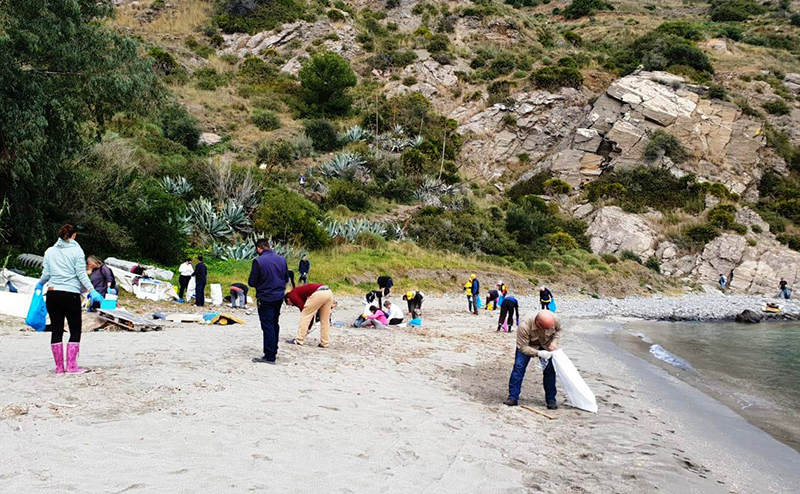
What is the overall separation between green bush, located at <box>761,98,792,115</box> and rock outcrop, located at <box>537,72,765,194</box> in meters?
5.50

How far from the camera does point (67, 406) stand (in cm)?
450

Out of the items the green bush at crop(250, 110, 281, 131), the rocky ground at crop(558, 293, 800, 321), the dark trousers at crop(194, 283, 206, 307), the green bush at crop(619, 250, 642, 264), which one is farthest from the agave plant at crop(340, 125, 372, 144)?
the dark trousers at crop(194, 283, 206, 307)

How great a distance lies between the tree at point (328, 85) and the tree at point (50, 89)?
30.3 metres

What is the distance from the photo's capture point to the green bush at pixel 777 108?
47562 mm

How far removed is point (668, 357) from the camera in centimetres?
1224

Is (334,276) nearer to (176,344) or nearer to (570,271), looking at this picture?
(176,344)

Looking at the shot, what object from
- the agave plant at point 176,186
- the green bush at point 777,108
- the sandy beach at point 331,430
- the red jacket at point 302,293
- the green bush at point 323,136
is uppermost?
the green bush at point 777,108

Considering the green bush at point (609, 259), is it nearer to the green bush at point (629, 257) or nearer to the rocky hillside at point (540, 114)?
the rocky hillside at point (540, 114)

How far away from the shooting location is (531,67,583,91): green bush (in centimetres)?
4950

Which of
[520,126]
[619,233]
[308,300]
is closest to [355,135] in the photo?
[520,126]

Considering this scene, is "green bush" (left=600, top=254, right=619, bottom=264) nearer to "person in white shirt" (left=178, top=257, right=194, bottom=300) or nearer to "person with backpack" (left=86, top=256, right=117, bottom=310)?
"person in white shirt" (left=178, top=257, right=194, bottom=300)

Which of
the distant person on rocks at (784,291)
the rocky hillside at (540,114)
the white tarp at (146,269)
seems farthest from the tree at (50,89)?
the distant person on rocks at (784,291)

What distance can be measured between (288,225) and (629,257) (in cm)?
2353

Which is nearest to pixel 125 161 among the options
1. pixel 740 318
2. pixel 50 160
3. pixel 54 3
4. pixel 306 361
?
pixel 50 160
